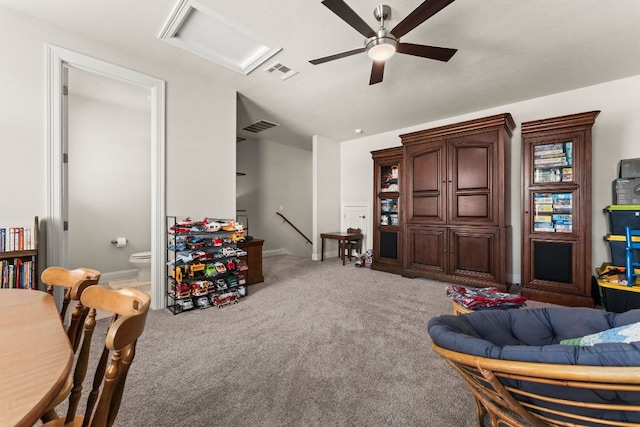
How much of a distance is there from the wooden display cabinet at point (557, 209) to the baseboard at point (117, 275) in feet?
18.7

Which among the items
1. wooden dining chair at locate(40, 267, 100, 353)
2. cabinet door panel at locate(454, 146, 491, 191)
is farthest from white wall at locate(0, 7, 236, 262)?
cabinet door panel at locate(454, 146, 491, 191)

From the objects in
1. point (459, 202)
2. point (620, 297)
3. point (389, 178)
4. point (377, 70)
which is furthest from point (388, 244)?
point (377, 70)

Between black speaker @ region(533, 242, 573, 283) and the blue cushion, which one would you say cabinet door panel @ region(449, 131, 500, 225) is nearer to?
black speaker @ region(533, 242, 573, 283)

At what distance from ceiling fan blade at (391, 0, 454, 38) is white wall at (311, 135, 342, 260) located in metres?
3.71

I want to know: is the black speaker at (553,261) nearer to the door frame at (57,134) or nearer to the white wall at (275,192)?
the white wall at (275,192)

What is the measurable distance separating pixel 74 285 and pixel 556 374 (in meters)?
1.74

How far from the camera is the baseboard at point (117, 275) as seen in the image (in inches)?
153

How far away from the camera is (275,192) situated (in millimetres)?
6160

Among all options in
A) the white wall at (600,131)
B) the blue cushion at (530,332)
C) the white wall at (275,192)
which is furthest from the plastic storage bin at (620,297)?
the white wall at (275,192)

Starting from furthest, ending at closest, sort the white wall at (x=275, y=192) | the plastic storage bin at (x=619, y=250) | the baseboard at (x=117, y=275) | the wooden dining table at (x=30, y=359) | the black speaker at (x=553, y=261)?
the white wall at (x=275, y=192) → the baseboard at (x=117, y=275) → the black speaker at (x=553, y=261) → the plastic storage bin at (x=619, y=250) → the wooden dining table at (x=30, y=359)

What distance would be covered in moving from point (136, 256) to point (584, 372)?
14.6 feet

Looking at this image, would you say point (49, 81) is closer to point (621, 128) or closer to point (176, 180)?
point (176, 180)

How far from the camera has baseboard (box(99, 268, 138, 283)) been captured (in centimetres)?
389

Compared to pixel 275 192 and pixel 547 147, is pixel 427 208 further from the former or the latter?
pixel 275 192
